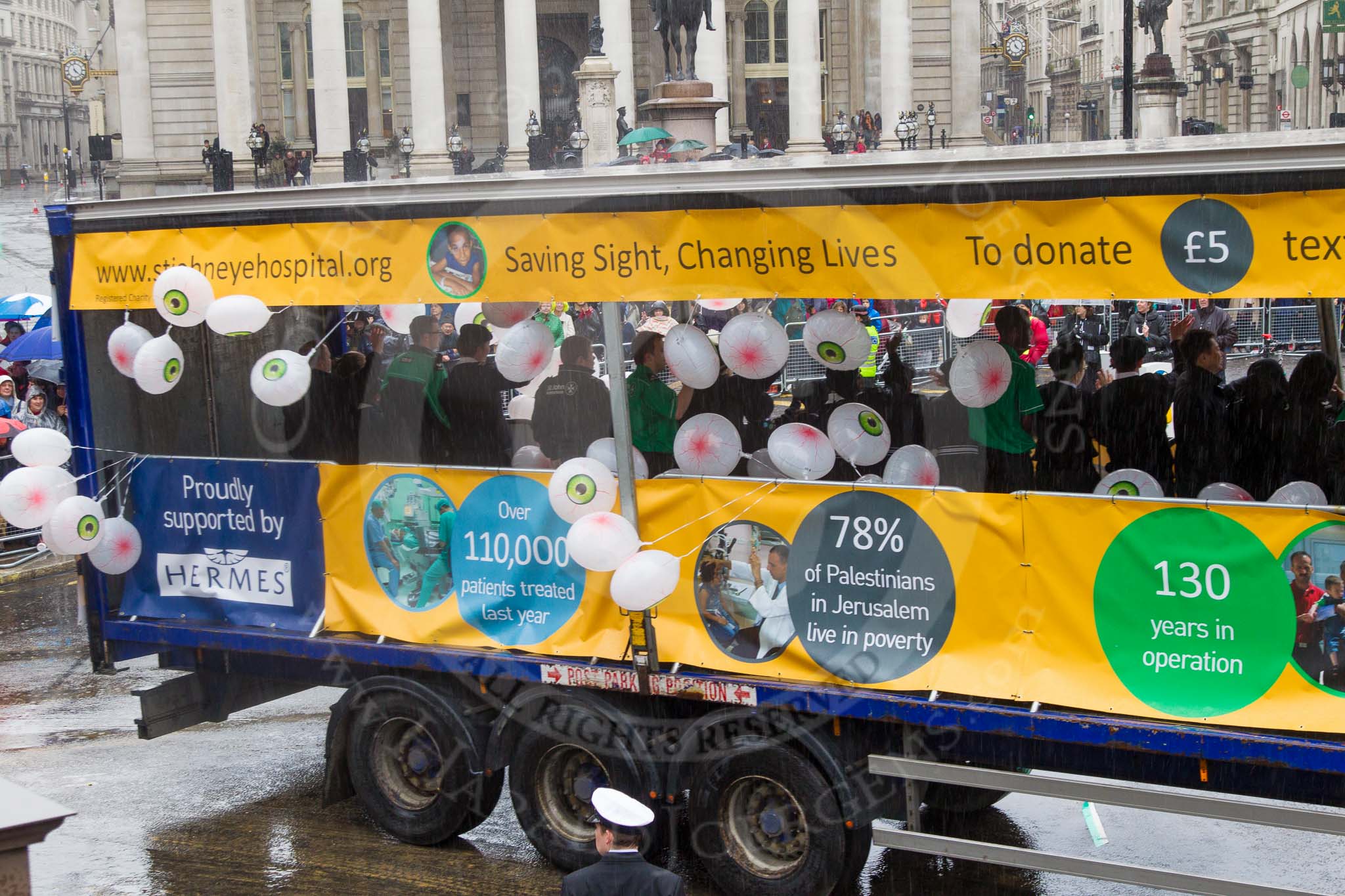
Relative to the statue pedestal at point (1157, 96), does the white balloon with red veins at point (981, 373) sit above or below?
below

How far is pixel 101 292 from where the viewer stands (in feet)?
28.0

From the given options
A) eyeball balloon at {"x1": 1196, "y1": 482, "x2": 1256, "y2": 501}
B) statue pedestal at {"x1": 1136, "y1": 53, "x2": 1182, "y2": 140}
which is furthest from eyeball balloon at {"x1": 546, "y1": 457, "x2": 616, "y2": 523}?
statue pedestal at {"x1": 1136, "y1": 53, "x2": 1182, "y2": 140}

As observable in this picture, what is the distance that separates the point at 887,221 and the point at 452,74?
68.9m

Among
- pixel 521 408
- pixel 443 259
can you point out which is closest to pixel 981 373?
pixel 443 259

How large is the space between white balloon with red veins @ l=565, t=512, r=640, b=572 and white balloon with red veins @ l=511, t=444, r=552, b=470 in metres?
1.32

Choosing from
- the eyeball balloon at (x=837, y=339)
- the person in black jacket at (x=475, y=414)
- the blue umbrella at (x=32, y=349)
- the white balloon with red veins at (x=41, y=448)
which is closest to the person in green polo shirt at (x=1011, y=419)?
the eyeball balloon at (x=837, y=339)

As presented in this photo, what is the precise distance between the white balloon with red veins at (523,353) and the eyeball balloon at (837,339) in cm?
147

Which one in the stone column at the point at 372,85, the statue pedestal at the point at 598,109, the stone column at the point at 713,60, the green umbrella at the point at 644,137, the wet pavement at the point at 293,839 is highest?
the stone column at the point at 372,85

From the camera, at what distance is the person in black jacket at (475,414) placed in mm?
8977

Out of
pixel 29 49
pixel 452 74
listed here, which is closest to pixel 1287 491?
pixel 452 74

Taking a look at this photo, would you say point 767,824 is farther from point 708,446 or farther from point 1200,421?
point 1200,421

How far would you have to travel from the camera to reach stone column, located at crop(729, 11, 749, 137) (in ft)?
239

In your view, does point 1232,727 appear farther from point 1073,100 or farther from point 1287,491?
point 1073,100

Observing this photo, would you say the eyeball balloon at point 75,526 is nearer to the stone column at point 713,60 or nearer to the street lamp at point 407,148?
the stone column at point 713,60
